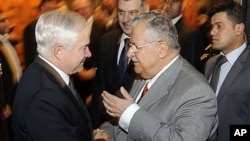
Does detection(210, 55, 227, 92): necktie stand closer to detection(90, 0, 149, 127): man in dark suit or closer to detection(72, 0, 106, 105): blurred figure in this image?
detection(90, 0, 149, 127): man in dark suit

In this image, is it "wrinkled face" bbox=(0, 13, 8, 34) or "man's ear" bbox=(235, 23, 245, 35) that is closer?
"wrinkled face" bbox=(0, 13, 8, 34)

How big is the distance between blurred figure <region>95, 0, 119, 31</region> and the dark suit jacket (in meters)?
0.88

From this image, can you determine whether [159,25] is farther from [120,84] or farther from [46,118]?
[120,84]

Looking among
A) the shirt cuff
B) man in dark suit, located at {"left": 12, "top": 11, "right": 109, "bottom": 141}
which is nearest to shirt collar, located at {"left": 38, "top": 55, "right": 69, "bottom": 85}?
man in dark suit, located at {"left": 12, "top": 11, "right": 109, "bottom": 141}

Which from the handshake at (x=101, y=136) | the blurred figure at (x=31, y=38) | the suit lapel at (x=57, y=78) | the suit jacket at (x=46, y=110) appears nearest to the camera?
the suit jacket at (x=46, y=110)

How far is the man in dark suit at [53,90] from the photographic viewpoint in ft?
4.80

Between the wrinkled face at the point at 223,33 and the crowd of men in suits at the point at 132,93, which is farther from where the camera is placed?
the wrinkled face at the point at 223,33

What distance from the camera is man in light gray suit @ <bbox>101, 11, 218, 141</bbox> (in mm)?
1600

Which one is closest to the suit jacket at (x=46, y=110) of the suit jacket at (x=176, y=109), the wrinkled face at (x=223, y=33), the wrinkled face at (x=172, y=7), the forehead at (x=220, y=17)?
the suit jacket at (x=176, y=109)

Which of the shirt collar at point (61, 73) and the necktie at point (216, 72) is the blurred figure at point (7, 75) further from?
the necktie at point (216, 72)

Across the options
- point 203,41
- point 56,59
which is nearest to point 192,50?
point 203,41

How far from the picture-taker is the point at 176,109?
65.4 inches

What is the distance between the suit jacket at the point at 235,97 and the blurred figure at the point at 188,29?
4.07ft

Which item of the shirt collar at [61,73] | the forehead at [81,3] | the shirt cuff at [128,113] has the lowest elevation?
the shirt cuff at [128,113]
